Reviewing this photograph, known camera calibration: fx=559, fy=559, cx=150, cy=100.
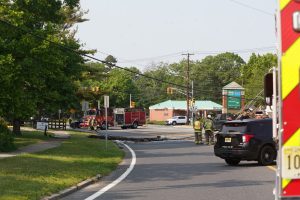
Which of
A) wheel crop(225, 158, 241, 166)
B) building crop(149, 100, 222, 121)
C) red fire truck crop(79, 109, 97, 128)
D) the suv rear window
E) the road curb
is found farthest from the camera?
building crop(149, 100, 222, 121)

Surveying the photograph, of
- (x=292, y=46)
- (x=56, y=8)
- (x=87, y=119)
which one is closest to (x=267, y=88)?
(x=292, y=46)

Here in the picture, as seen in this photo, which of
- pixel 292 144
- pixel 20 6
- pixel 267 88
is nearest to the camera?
pixel 292 144

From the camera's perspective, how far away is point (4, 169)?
1596cm

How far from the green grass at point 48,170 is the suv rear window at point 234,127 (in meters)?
4.18

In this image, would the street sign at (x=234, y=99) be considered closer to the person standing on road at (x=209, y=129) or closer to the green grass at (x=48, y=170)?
the person standing on road at (x=209, y=129)

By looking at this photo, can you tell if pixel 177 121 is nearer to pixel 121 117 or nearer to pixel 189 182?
pixel 121 117

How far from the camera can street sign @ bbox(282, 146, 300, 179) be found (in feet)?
17.0

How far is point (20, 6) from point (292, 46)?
26423 mm

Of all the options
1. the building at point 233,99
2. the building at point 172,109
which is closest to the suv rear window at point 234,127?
the building at point 233,99

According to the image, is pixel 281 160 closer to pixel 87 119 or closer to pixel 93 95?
pixel 93 95

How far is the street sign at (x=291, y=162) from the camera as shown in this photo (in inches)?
203

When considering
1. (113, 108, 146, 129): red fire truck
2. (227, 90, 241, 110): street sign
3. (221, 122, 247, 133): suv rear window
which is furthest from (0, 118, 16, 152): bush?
(227, 90, 241, 110): street sign

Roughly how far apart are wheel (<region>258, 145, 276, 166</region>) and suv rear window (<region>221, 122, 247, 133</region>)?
3.13 feet

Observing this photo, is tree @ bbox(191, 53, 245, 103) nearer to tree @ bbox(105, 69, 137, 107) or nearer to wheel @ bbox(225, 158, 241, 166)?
tree @ bbox(105, 69, 137, 107)
